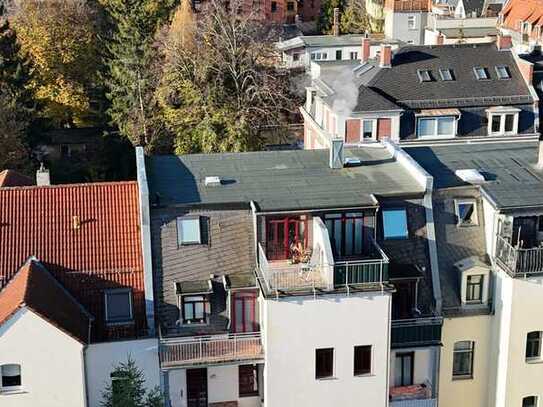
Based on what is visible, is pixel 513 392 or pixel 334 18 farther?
pixel 334 18

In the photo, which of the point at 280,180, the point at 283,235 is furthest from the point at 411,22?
the point at 283,235

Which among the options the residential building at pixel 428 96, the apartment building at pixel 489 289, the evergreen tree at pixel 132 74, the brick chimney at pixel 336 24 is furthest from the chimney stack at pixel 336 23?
the apartment building at pixel 489 289

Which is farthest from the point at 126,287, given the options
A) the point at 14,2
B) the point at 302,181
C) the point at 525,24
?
the point at 525,24

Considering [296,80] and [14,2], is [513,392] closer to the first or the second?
[296,80]

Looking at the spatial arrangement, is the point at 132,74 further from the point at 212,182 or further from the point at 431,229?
the point at 431,229

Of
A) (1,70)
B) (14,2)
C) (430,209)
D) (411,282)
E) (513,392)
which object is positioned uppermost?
(14,2)

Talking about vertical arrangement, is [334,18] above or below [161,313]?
above

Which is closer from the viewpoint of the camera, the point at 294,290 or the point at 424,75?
the point at 294,290

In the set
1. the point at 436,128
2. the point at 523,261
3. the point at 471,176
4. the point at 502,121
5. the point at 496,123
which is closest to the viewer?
the point at 523,261
